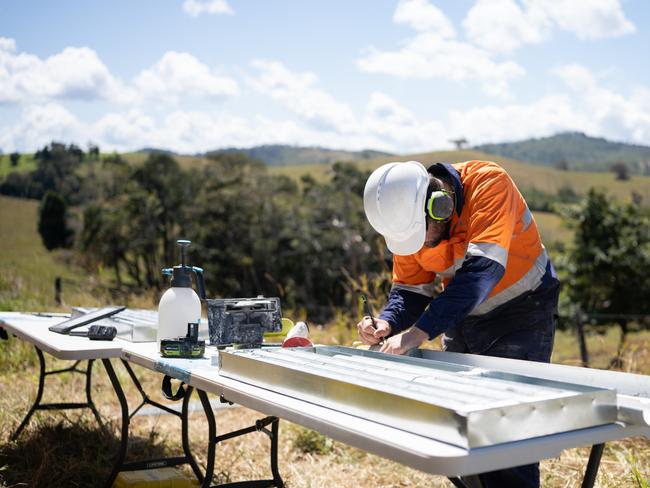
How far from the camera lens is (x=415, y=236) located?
289 centimetres

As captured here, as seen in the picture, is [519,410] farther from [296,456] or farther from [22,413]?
[22,413]

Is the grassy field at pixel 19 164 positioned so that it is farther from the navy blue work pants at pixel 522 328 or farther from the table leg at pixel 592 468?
the table leg at pixel 592 468

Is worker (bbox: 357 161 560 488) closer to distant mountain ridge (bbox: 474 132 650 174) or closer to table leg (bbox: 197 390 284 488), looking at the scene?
table leg (bbox: 197 390 284 488)

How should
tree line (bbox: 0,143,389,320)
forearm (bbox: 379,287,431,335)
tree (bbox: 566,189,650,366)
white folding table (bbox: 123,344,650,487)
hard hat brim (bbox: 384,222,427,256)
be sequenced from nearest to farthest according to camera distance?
white folding table (bbox: 123,344,650,487) → hard hat brim (bbox: 384,222,427,256) → forearm (bbox: 379,287,431,335) → tree (bbox: 566,189,650,366) → tree line (bbox: 0,143,389,320)

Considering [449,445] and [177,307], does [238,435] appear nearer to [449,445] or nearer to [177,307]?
[177,307]

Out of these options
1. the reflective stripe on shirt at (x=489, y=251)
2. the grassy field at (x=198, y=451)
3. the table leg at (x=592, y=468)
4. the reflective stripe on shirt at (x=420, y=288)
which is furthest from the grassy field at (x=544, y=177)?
the table leg at (x=592, y=468)

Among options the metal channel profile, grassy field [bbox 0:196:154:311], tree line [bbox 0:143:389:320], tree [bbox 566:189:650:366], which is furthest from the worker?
tree line [bbox 0:143:389:320]

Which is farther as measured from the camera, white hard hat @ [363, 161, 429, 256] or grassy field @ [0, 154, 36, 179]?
grassy field @ [0, 154, 36, 179]

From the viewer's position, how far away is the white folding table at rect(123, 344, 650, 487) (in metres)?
1.31

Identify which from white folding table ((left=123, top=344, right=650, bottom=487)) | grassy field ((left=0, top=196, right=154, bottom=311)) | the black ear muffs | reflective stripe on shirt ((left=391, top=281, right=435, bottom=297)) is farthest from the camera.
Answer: grassy field ((left=0, top=196, right=154, bottom=311))

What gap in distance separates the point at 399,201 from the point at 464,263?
14.5 inches

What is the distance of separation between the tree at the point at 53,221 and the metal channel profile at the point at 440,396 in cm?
3322

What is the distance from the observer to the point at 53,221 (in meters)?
40.1

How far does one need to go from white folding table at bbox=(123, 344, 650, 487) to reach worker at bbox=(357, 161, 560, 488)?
397mm
